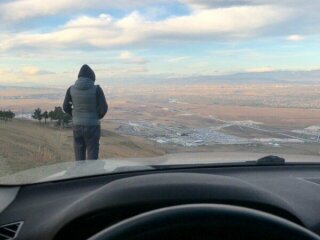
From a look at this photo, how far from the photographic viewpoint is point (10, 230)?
2504mm

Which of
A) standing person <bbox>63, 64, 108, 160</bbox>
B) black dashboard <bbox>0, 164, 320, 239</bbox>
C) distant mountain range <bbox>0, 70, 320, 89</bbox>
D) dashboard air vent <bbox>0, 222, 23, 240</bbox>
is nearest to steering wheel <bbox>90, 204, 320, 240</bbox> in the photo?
black dashboard <bbox>0, 164, 320, 239</bbox>

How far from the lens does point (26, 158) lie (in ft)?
40.7

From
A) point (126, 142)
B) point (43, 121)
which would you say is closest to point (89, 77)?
point (126, 142)

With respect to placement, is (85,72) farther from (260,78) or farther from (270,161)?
(260,78)

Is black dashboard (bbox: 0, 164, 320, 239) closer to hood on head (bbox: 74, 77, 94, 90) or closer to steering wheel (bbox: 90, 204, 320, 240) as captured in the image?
steering wheel (bbox: 90, 204, 320, 240)

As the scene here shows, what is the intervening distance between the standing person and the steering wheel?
8.22 meters

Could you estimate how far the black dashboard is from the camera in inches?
88.4

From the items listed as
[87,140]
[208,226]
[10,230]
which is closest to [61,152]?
[87,140]

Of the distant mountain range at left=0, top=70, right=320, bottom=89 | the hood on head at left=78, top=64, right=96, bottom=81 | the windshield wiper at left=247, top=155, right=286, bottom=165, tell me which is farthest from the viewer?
the distant mountain range at left=0, top=70, right=320, bottom=89

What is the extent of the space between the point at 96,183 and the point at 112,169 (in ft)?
1.15

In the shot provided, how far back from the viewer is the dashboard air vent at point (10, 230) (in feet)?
8.05

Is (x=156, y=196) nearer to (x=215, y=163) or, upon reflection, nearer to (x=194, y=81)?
(x=215, y=163)

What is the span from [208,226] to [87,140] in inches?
333

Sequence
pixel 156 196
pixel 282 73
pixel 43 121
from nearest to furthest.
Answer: pixel 156 196 → pixel 43 121 → pixel 282 73
